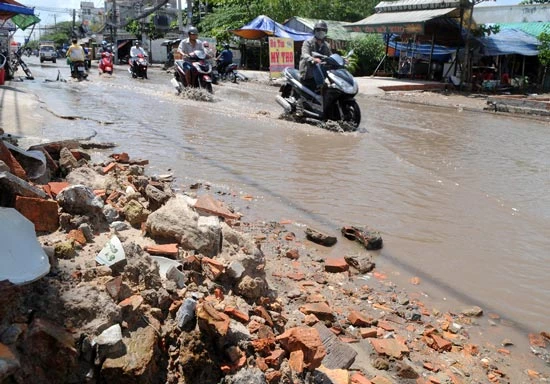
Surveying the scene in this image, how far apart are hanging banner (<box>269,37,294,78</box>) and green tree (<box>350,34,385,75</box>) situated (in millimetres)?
8268

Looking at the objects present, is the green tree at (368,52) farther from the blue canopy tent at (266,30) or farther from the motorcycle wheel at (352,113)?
the motorcycle wheel at (352,113)

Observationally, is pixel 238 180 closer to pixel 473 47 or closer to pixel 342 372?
pixel 342 372

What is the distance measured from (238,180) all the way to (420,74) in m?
22.2

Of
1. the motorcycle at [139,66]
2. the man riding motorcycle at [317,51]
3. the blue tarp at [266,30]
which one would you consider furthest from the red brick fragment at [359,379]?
the blue tarp at [266,30]

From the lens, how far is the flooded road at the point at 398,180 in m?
3.57

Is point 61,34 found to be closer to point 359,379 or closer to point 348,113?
point 348,113

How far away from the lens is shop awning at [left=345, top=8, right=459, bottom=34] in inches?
808

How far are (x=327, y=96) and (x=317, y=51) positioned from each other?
829 mm

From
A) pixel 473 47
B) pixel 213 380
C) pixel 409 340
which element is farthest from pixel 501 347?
pixel 473 47

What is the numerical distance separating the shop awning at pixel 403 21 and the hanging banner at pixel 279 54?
5.33 meters

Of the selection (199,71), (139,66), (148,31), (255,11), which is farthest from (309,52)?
(148,31)

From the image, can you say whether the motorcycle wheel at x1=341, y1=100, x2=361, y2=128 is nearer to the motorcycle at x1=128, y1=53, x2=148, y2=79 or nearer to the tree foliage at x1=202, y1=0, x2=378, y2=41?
the motorcycle at x1=128, y1=53, x2=148, y2=79

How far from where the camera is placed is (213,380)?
6.48ft

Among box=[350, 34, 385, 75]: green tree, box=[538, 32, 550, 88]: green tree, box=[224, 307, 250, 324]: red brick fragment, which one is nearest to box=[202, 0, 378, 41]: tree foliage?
box=[350, 34, 385, 75]: green tree
